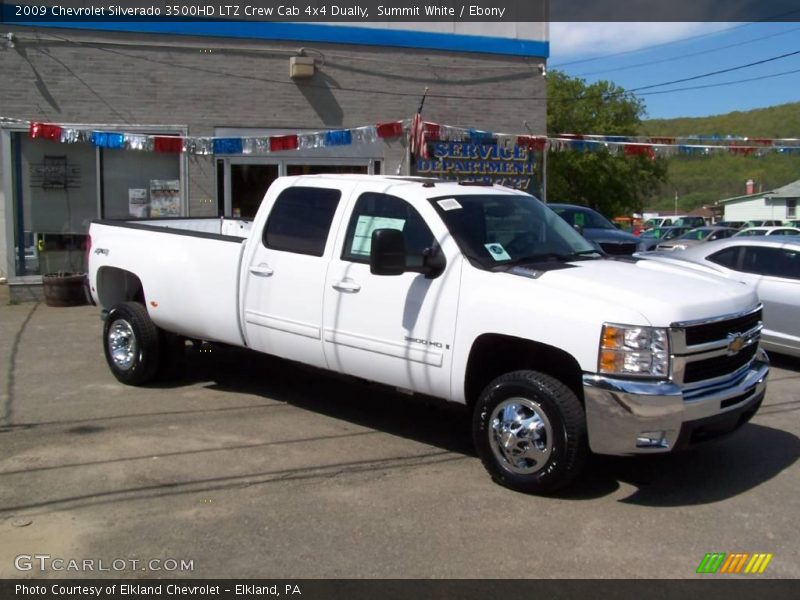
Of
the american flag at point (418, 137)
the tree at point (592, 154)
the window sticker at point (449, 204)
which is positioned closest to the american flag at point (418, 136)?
the american flag at point (418, 137)

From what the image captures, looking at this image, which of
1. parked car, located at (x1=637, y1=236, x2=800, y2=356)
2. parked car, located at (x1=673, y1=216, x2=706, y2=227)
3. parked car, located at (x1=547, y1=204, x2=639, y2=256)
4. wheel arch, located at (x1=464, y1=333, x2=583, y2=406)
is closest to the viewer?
wheel arch, located at (x1=464, y1=333, x2=583, y2=406)

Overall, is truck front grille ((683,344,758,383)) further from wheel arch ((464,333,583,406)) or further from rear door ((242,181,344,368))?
rear door ((242,181,344,368))

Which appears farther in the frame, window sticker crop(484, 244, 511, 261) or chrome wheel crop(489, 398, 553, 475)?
window sticker crop(484, 244, 511, 261)

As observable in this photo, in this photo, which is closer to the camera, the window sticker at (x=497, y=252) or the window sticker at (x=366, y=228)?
the window sticker at (x=497, y=252)

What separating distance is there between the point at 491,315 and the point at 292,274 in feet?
6.22

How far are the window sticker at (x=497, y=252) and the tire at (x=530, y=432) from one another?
853 millimetres

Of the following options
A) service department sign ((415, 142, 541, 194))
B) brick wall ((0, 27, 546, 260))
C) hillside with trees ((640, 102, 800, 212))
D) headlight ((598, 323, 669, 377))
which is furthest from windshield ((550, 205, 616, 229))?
hillside with trees ((640, 102, 800, 212))

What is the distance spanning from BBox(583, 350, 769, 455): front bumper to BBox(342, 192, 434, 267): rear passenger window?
1.67 metres

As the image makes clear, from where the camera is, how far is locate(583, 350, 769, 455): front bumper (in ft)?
16.1

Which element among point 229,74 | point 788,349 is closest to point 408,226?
point 788,349

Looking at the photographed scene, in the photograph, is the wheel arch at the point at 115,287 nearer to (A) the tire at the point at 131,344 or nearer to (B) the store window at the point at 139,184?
(A) the tire at the point at 131,344

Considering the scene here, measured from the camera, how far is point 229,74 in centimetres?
1431

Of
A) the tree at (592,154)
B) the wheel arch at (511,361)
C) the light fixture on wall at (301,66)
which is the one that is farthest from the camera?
the tree at (592,154)

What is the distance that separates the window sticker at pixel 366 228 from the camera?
626cm
